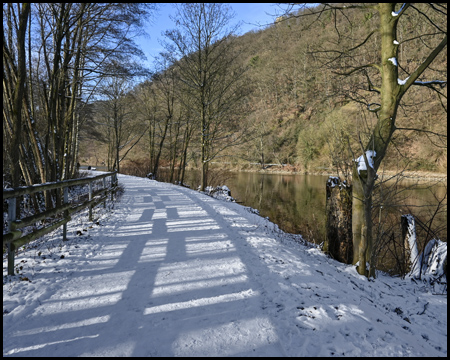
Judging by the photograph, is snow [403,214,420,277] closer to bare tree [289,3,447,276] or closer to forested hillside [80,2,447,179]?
forested hillside [80,2,447,179]

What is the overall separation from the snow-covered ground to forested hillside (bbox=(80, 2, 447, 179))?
2.37 meters

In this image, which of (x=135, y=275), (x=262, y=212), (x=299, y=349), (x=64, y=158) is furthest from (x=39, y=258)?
(x=262, y=212)

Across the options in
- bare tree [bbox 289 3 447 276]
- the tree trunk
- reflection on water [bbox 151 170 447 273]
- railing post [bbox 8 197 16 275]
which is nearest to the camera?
railing post [bbox 8 197 16 275]

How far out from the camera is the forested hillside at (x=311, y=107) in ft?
17.6

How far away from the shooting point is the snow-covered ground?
7.41 ft

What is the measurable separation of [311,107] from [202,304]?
44.1 metres

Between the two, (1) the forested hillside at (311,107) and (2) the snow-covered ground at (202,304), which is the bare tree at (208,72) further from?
(2) the snow-covered ground at (202,304)

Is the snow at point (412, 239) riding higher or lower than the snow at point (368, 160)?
lower

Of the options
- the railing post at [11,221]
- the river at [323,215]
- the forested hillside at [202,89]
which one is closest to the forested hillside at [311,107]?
the forested hillside at [202,89]

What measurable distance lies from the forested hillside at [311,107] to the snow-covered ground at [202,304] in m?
2.37

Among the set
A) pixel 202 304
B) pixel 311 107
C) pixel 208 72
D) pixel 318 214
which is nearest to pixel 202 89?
pixel 208 72

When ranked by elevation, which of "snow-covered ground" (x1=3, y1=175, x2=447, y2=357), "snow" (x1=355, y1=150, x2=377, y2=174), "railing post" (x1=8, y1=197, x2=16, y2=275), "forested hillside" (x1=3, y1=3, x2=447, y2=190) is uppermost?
"forested hillside" (x1=3, y1=3, x2=447, y2=190)

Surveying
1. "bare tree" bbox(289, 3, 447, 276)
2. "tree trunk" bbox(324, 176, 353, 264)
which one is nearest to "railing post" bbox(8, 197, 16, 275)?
"bare tree" bbox(289, 3, 447, 276)

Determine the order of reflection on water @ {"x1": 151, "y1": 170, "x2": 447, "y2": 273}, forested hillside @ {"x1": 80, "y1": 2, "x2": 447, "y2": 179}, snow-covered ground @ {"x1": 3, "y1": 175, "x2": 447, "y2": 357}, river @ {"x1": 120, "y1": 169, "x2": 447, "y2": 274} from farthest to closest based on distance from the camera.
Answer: reflection on water @ {"x1": 151, "y1": 170, "x2": 447, "y2": 273} → river @ {"x1": 120, "y1": 169, "x2": 447, "y2": 274} → forested hillside @ {"x1": 80, "y1": 2, "x2": 447, "y2": 179} → snow-covered ground @ {"x1": 3, "y1": 175, "x2": 447, "y2": 357}
